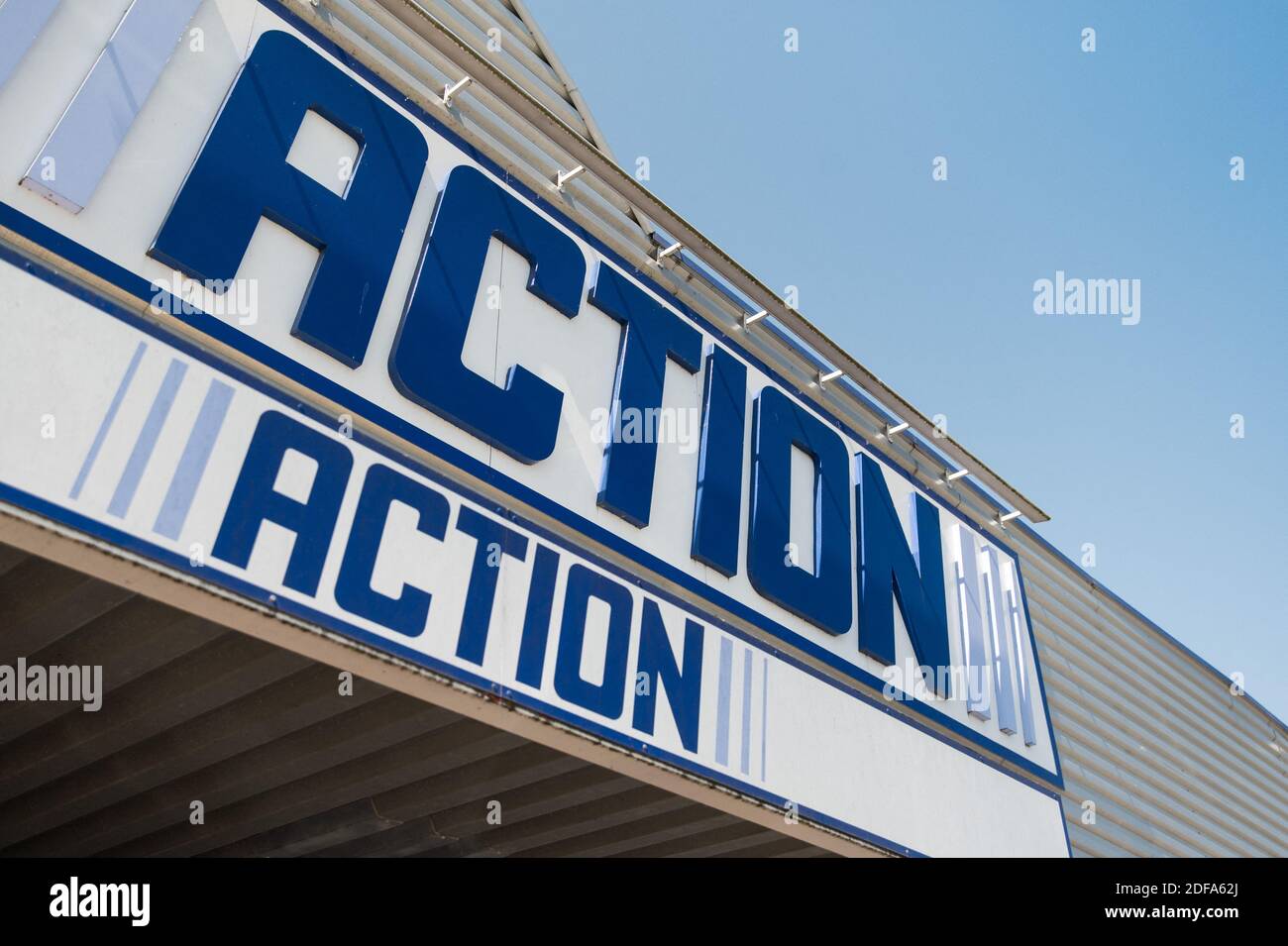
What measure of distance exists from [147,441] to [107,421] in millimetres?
133

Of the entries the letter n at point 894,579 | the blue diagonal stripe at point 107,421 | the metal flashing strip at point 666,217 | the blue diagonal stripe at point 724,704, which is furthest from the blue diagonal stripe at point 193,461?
the letter n at point 894,579

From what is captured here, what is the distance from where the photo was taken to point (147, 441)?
3438 mm

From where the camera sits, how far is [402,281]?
4645 millimetres

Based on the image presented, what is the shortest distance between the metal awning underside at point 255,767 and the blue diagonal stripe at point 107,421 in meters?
0.46

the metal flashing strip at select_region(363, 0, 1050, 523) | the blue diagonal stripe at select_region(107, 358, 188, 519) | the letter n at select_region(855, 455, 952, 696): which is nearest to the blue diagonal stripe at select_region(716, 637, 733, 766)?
the letter n at select_region(855, 455, 952, 696)

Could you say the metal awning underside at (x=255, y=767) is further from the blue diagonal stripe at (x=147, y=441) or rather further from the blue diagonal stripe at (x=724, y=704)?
the blue diagonal stripe at (x=147, y=441)

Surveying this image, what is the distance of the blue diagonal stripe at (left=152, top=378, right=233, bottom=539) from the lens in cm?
339

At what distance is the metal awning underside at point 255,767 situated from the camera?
392cm

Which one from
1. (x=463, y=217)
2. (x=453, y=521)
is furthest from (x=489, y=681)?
(x=463, y=217)

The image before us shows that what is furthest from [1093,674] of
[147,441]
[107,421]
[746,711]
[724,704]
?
[107,421]

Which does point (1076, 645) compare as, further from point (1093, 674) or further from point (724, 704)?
point (724, 704)

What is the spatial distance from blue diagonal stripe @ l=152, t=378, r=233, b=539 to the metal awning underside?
0.47 metres

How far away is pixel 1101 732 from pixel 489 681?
7279 millimetres

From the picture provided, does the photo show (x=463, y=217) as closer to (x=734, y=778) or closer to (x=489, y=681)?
(x=489, y=681)
